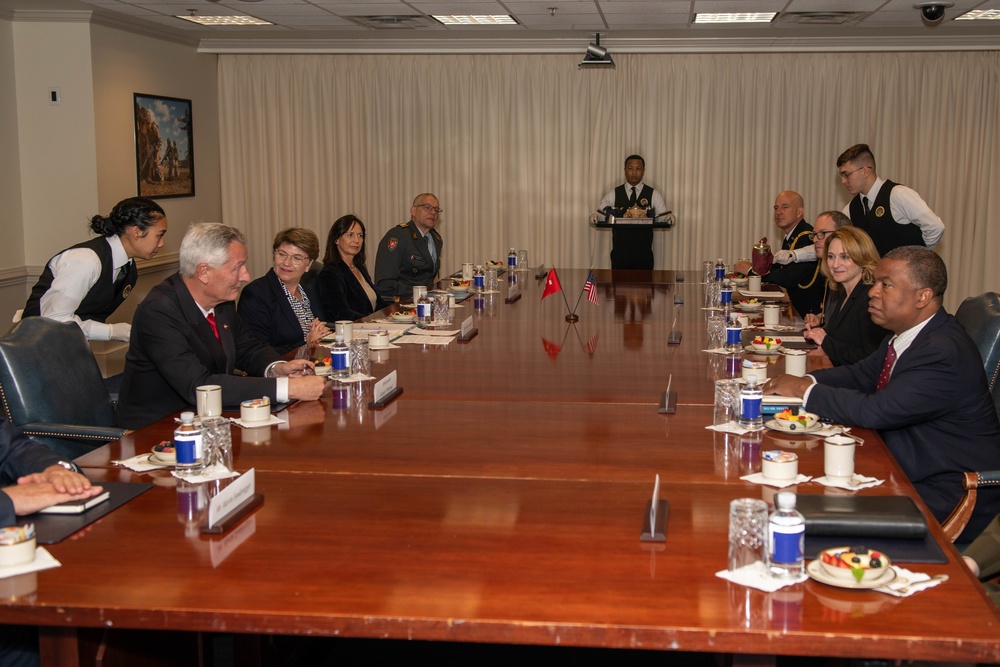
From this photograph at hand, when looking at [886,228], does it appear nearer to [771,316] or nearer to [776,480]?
[771,316]

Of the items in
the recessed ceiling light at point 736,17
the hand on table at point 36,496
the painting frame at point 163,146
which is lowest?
the hand on table at point 36,496

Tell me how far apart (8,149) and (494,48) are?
4527mm

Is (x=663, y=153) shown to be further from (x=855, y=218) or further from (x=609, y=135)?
(x=855, y=218)

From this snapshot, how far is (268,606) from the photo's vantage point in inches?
71.2

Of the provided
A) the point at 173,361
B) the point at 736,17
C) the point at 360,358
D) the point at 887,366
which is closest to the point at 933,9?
the point at 736,17

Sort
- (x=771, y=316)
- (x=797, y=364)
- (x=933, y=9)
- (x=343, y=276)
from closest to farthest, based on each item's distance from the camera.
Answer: (x=797, y=364) < (x=771, y=316) < (x=343, y=276) < (x=933, y=9)

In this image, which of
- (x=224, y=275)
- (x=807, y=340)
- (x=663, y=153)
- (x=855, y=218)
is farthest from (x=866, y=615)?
(x=663, y=153)

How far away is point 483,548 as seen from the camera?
208 cm

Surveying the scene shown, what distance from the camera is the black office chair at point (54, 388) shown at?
3.41m

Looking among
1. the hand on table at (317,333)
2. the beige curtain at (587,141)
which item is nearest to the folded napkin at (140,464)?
the hand on table at (317,333)

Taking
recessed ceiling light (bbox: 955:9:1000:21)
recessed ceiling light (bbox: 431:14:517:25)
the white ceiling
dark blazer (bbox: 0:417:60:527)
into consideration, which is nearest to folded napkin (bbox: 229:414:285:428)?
dark blazer (bbox: 0:417:60:527)

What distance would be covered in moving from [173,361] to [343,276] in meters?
2.64

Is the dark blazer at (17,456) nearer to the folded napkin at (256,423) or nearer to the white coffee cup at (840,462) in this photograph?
the folded napkin at (256,423)

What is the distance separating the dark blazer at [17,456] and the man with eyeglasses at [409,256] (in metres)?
4.49
